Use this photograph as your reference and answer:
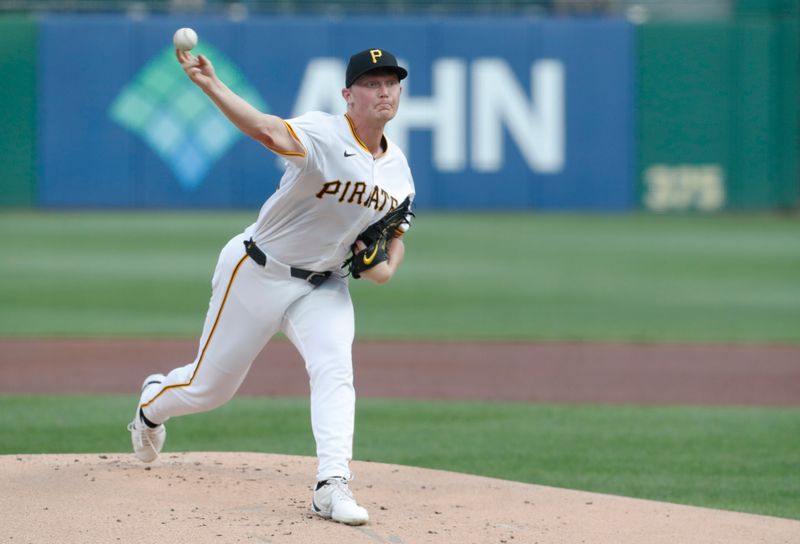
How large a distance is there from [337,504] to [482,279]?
1077cm

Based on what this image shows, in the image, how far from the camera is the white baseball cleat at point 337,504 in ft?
15.9

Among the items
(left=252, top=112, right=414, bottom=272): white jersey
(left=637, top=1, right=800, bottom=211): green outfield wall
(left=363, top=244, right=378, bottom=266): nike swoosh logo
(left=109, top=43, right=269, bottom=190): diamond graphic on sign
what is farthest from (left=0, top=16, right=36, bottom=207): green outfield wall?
(left=363, top=244, right=378, bottom=266): nike swoosh logo

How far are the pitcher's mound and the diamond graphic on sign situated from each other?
1792 centimetres

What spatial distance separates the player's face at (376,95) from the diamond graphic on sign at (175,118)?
1842 cm

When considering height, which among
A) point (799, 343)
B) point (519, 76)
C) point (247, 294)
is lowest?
point (799, 343)

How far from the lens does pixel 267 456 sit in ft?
20.4

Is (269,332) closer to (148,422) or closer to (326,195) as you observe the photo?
(326,195)

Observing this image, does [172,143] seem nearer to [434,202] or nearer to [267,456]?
[434,202]

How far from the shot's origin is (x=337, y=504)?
Result: 16.0 ft

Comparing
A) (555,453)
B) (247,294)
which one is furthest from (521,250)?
(247,294)

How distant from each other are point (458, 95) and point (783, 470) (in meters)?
18.1

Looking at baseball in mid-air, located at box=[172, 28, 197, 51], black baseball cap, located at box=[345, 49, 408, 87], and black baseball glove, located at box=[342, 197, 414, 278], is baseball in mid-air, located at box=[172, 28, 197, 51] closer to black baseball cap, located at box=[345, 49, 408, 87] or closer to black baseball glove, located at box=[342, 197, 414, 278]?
black baseball cap, located at box=[345, 49, 408, 87]

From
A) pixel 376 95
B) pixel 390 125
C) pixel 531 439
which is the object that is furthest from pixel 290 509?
pixel 390 125

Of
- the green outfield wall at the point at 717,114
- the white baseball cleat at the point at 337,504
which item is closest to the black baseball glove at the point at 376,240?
the white baseball cleat at the point at 337,504
